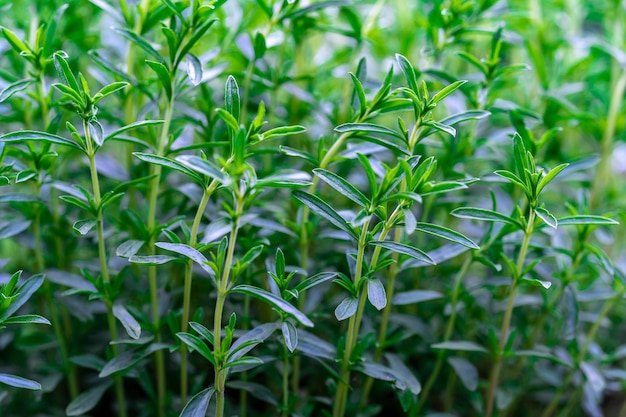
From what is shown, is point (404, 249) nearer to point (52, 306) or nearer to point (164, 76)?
point (164, 76)

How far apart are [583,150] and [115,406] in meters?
1.26

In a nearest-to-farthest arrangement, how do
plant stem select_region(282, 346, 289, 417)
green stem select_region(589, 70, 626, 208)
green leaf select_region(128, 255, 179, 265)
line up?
green leaf select_region(128, 255, 179, 265) < plant stem select_region(282, 346, 289, 417) < green stem select_region(589, 70, 626, 208)

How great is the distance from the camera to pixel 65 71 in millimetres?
727

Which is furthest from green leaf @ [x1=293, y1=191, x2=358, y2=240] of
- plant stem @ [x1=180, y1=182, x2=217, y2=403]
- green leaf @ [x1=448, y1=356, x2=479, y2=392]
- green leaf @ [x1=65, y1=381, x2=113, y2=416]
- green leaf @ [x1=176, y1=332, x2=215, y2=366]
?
green leaf @ [x1=65, y1=381, x2=113, y2=416]

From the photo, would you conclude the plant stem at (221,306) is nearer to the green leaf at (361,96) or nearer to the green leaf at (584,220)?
the green leaf at (361,96)

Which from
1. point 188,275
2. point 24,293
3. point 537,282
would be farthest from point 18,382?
point 537,282

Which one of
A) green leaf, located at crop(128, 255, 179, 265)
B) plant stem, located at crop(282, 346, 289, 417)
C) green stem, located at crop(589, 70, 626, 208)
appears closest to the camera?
green leaf, located at crop(128, 255, 179, 265)

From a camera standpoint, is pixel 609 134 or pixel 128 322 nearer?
pixel 128 322

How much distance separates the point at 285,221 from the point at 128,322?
0.86ft

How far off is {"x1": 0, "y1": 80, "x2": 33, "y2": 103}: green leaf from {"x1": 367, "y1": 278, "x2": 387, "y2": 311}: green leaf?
1.67 feet

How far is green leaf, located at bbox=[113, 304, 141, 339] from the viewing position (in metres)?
0.78

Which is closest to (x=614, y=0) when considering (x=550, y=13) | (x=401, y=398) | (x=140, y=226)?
(x=550, y=13)

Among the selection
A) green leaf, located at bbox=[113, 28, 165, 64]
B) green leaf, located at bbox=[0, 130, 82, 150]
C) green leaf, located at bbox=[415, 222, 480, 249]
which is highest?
green leaf, located at bbox=[113, 28, 165, 64]

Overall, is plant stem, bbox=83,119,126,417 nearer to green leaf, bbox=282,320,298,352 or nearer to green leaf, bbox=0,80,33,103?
green leaf, bbox=0,80,33,103
